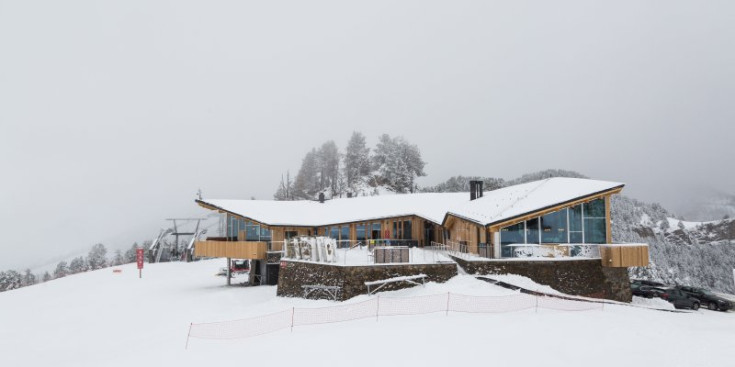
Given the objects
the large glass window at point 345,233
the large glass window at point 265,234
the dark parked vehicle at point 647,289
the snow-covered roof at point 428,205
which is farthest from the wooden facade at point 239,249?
the dark parked vehicle at point 647,289

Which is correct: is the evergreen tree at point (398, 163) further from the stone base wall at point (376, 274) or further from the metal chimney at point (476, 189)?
the stone base wall at point (376, 274)

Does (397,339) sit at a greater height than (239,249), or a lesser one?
lesser

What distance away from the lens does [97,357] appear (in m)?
15.8

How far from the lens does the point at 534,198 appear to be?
81.7ft

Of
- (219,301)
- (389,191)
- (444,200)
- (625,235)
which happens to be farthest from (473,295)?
A: (625,235)

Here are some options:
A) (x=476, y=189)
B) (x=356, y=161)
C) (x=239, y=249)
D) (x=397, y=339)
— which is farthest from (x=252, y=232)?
(x=356, y=161)

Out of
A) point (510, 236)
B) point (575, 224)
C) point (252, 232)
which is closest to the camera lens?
point (510, 236)

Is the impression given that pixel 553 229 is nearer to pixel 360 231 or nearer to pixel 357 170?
pixel 360 231

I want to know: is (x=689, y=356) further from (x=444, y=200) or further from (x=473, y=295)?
(x=444, y=200)

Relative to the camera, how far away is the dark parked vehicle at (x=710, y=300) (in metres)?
23.4

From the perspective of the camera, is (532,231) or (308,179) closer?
(532,231)

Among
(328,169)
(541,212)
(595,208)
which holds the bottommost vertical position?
(541,212)

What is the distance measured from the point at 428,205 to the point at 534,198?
657 inches

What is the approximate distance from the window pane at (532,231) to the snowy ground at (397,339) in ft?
15.0
